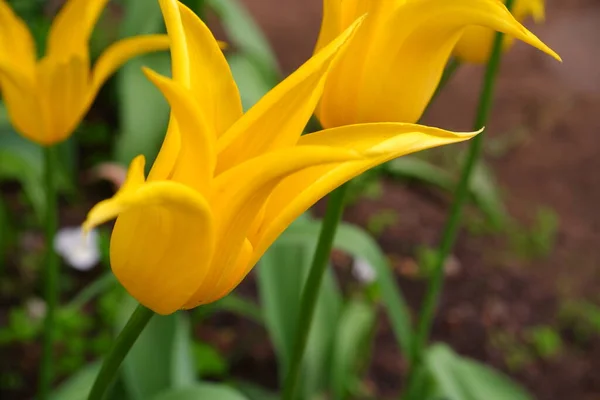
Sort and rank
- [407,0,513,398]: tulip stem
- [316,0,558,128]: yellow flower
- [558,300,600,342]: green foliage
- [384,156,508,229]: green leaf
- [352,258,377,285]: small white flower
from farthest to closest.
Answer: [558,300,600,342]: green foliage, [384,156,508,229]: green leaf, [352,258,377,285]: small white flower, [407,0,513,398]: tulip stem, [316,0,558,128]: yellow flower

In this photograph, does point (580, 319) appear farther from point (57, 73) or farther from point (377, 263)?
point (57, 73)

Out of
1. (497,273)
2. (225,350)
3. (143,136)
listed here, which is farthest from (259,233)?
(497,273)

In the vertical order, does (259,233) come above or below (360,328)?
above

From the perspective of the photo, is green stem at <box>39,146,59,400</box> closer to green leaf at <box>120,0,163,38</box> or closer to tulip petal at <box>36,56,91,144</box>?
tulip petal at <box>36,56,91,144</box>

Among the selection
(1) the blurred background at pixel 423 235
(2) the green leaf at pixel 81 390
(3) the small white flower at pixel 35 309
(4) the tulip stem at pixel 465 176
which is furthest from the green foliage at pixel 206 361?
(4) the tulip stem at pixel 465 176

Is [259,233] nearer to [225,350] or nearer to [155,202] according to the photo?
[155,202]

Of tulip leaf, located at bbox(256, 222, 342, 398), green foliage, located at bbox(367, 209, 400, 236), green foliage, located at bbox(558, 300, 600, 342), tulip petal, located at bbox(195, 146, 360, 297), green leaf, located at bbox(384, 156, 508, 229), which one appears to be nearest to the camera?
tulip petal, located at bbox(195, 146, 360, 297)

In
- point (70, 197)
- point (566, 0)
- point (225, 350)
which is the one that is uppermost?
point (566, 0)

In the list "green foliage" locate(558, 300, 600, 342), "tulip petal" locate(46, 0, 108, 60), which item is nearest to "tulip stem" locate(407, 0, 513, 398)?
"tulip petal" locate(46, 0, 108, 60)
